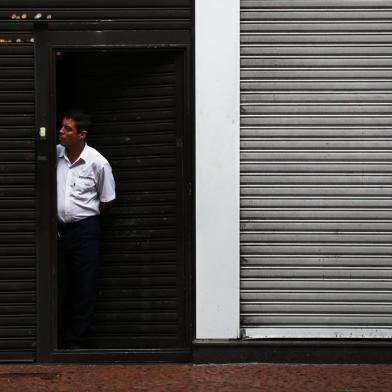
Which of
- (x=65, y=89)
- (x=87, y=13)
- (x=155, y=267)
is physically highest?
(x=87, y=13)

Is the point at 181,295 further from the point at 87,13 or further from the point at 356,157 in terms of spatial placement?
the point at 87,13

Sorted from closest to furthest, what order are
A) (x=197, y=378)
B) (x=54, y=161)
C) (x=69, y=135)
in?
1. (x=197, y=378)
2. (x=54, y=161)
3. (x=69, y=135)

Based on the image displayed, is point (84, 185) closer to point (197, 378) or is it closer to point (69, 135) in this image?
point (69, 135)

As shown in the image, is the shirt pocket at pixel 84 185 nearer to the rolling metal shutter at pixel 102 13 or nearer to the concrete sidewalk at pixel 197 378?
the rolling metal shutter at pixel 102 13

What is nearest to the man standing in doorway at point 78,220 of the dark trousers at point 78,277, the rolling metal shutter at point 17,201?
the dark trousers at point 78,277

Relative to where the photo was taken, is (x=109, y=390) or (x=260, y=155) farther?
(x=260, y=155)

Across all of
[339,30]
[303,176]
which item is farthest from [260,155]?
[339,30]

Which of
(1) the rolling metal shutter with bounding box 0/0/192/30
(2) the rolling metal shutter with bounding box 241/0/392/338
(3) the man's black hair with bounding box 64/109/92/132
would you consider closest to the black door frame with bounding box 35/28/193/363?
(1) the rolling metal shutter with bounding box 0/0/192/30

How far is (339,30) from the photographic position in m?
9.70

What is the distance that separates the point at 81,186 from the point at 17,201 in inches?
21.4

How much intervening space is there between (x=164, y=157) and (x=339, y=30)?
5.83 feet

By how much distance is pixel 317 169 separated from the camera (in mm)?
9727

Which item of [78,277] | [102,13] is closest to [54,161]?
[78,277]

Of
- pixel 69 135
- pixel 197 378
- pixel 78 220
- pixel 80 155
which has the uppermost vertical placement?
pixel 69 135
